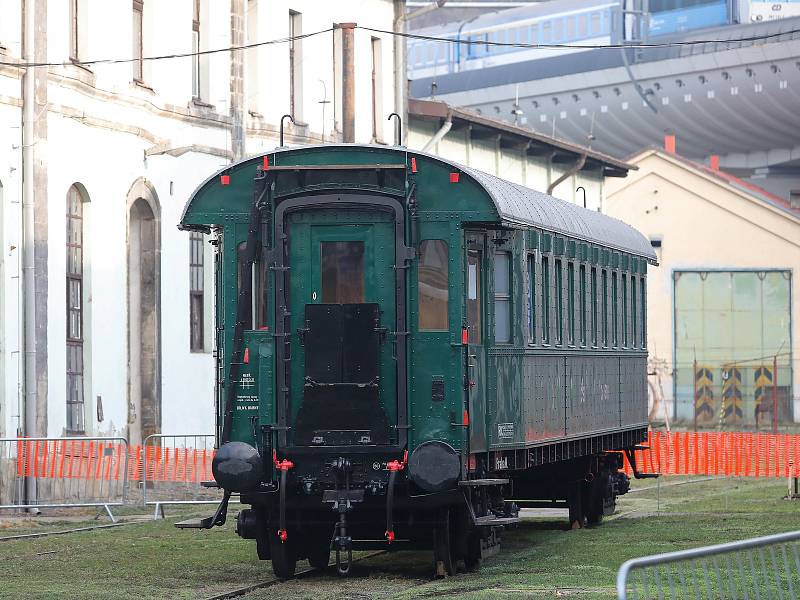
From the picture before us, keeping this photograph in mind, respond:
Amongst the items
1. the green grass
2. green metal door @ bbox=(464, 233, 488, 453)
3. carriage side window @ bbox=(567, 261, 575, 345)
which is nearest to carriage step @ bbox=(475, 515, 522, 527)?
the green grass

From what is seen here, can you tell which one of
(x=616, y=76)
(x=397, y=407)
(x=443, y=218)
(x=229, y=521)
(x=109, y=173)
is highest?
(x=616, y=76)

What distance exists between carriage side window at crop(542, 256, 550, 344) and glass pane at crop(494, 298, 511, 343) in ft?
4.42

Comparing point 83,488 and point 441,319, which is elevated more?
point 441,319

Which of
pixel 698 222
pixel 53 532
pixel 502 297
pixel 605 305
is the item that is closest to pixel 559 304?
pixel 502 297

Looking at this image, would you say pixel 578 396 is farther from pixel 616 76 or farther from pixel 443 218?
pixel 616 76

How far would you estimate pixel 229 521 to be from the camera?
2244cm

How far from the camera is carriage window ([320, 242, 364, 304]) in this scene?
14.9m

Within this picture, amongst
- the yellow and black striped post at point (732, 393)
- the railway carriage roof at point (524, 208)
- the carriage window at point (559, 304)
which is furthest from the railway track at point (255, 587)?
the yellow and black striped post at point (732, 393)

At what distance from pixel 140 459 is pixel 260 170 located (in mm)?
11150

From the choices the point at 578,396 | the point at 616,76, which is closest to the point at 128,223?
the point at 578,396

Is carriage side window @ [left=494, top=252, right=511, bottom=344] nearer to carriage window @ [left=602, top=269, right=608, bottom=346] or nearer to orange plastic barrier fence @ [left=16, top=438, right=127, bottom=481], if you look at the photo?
carriage window @ [left=602, top=269, right=608, bottom=346]

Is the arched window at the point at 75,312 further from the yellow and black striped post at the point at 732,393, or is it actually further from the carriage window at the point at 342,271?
the yellow and black striped post at the point at 732,393

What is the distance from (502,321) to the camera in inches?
630

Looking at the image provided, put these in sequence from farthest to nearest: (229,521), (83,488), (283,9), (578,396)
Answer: (283,9), (83,488), (229,521), (578,396)
